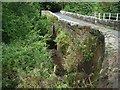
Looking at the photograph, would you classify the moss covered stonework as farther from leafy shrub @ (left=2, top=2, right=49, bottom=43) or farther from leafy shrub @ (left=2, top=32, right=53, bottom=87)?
leafy shrub @ (left=2, top=2, right=49, bottom=43)

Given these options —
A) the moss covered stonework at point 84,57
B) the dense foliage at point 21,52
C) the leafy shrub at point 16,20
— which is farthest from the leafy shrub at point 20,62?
the moss covered stonework at point 84,57

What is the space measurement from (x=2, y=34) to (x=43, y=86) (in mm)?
→ 3667

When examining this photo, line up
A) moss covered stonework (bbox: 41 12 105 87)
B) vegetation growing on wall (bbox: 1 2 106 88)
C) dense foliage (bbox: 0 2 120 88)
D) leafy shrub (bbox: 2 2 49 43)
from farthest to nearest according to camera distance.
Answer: leafy shrub (bbox: 2 2 49 43) → dense foliage (bbox: 0 2 120 88) → vegetation growing on wall (bbox: 1 2 106 88) → moss covered stonework (bbox: 41 12 105 87)

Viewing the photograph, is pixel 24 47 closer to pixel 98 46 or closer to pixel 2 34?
pixel 2 34

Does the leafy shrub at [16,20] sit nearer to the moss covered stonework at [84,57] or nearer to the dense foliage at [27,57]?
the dense foliage at [27,57]

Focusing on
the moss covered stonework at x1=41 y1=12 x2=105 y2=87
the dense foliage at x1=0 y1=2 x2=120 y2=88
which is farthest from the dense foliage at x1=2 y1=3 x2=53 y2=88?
the moss covered stonework at x1=41 y1=12 x2=105 y2=87

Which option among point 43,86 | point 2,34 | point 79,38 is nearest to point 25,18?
point 2,34

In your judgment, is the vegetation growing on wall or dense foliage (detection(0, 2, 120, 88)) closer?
the vegetation growing on wall

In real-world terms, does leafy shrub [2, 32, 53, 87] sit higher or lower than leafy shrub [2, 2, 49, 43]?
lower

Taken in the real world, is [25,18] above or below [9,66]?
above

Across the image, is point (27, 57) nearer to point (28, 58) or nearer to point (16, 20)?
point (28, 58)

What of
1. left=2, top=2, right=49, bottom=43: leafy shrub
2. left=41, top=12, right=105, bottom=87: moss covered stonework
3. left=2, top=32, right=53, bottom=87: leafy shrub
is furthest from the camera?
left=2, top=2, right=49, bottom=43: leafy shrub

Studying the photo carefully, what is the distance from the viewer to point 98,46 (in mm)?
9258

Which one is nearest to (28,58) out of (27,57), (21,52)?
(27,57)
